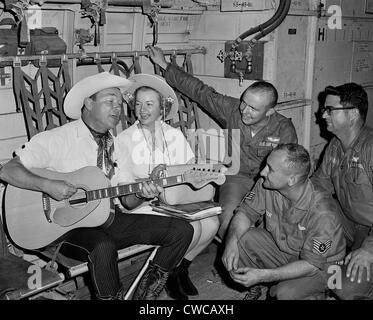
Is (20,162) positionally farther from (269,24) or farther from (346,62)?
(346,62)

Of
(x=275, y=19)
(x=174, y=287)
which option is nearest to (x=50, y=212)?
(x=174, y=287)

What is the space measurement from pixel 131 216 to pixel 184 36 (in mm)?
2457

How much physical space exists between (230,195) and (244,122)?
66cm

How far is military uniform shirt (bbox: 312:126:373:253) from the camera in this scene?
3.65 m

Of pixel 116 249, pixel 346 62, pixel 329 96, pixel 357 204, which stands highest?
pixel 346 62

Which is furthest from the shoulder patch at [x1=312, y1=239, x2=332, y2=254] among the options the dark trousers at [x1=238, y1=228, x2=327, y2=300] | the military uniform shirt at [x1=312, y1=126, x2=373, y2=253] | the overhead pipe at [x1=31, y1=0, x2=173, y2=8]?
the overhead pipe at [x1=31, y1=0, x2=173, y2=8]

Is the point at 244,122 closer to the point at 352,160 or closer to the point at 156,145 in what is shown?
the point at 156,145

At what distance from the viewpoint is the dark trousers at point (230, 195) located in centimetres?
407

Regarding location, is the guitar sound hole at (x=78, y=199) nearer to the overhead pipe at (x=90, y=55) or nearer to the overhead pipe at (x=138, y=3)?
the overhead pipe at (x=90, y=55)

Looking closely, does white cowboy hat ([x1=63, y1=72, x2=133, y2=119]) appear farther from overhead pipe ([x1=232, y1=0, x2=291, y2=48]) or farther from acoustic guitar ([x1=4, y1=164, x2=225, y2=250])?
overhead pipe ([x1=232, y1=0, x2=291, y2=48])

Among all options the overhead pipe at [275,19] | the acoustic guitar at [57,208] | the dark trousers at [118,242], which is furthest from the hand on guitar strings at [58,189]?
the overhead pipe at [275,19]

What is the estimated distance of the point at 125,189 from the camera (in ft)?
11.5
